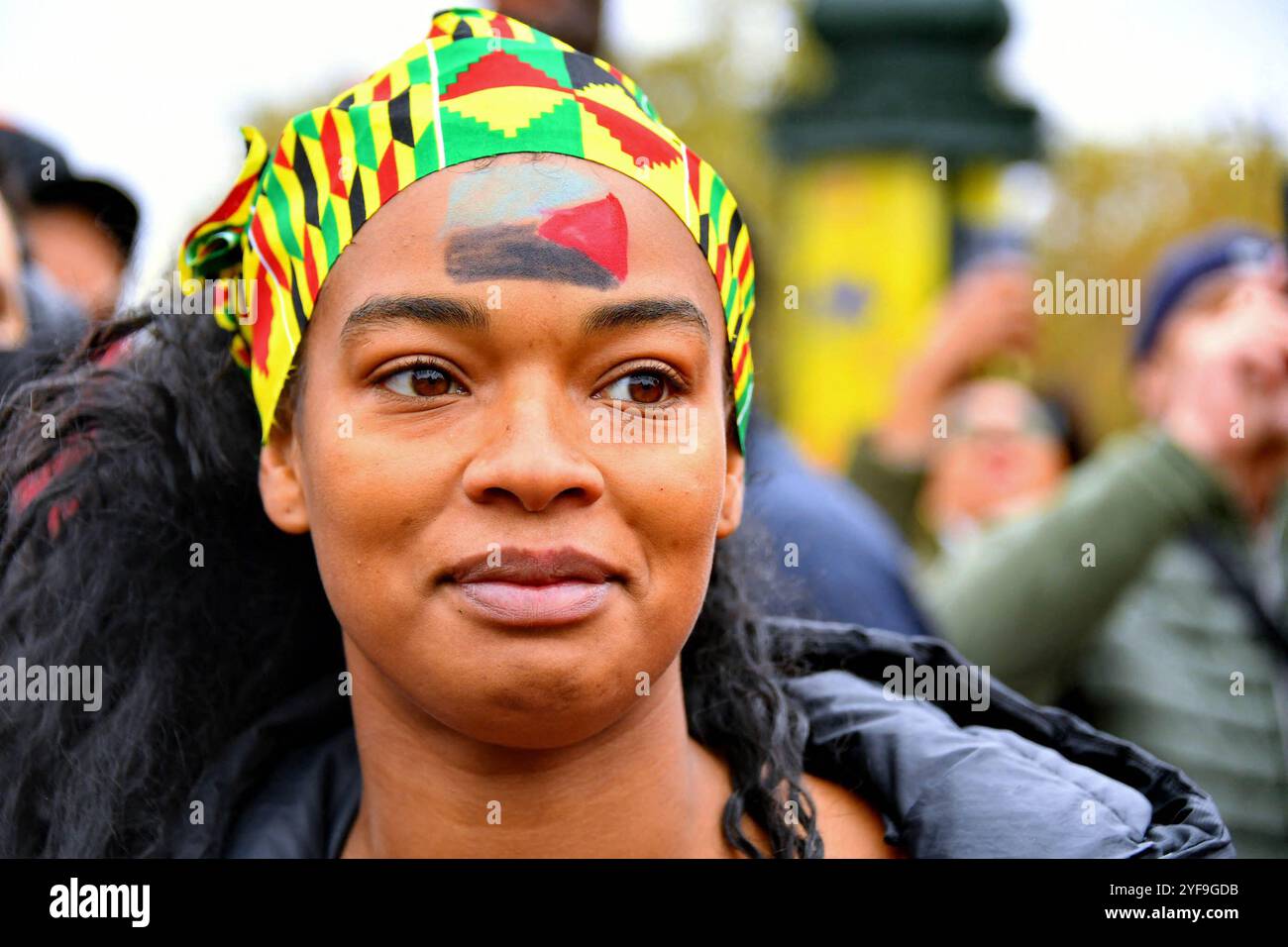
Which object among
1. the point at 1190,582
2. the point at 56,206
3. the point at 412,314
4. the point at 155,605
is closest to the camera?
the point at 412,314

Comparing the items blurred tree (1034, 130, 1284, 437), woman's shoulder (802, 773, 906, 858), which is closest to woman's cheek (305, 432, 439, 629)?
woman's shoulder (802, 773, 906, 858)

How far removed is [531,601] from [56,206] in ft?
9.91

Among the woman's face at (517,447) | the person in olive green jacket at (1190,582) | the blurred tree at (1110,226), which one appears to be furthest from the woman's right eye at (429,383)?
the blurred tree at (1110,226)

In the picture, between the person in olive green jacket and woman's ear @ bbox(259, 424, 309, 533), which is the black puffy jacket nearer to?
woman's ear @ bbox(259, 424, 309, 533)

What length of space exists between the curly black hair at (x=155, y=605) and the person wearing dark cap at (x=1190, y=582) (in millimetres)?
1125

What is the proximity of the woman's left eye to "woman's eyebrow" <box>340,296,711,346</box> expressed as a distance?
0.23 feet

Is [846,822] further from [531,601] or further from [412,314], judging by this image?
[412,314]

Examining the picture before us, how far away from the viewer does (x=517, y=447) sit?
190 centimetres

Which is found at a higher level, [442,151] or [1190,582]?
[442,151]

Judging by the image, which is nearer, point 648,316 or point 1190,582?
point 648,316

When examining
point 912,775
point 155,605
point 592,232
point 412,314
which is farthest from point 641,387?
point 155,605

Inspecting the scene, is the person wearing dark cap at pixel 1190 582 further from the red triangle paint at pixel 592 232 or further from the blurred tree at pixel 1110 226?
the blurred tree at pixel 1110 226

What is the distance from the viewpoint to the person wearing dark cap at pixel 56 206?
414 centimetres

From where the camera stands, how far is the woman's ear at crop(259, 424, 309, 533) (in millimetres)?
2225
